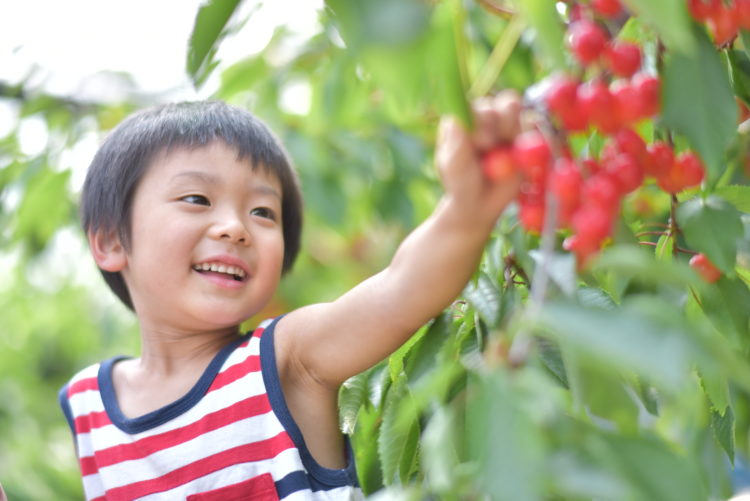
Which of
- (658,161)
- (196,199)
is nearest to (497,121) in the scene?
(658,161)

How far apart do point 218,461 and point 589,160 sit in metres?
0.59

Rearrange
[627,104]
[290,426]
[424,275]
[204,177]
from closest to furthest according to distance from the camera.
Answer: [627,104] < [424,275] < [290,426] < [204,177]

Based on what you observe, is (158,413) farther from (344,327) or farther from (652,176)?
(652,176)

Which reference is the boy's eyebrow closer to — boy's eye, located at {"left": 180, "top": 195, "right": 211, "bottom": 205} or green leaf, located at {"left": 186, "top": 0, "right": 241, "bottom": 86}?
boy's eye, located at {"left": 180, "top": 195, "right": 211, "bottom": 205}

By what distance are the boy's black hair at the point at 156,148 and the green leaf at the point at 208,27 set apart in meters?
0.46

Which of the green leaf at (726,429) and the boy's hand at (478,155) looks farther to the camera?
the green leaf at (726,429)

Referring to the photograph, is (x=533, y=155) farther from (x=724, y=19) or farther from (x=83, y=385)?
(x=83, y=385)

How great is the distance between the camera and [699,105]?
0.59m

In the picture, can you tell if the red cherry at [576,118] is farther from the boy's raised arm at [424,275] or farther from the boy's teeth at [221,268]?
the boy's teeth at [221,268]

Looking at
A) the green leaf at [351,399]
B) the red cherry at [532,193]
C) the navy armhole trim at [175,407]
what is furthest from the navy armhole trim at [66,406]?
the red cherry at [532,193]

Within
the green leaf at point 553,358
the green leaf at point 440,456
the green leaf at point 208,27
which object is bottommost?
the green leaf at point 553,358

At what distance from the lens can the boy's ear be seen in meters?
1.14

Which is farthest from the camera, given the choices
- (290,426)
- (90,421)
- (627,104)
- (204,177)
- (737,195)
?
(90,421)

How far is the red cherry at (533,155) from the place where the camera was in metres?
0.52
